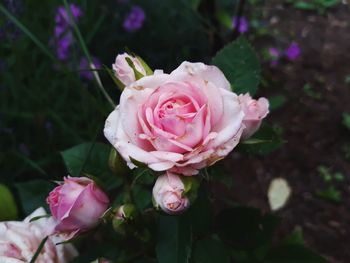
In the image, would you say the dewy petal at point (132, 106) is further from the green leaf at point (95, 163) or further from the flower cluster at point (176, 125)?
the green leaf at point (95, 163)

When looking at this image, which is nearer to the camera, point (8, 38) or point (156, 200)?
point (156, 200)

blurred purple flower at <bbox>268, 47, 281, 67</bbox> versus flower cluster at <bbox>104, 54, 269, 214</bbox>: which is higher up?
flower cluster at <bbox>104, 54, 269, 214</bbox>

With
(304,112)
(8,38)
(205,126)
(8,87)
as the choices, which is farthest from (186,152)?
(304,112)

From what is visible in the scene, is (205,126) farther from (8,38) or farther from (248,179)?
(248,179)

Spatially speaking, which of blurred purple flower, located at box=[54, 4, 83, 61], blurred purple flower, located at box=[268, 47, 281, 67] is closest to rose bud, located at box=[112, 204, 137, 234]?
blurred purple flower, located at box=[54, 4, 83, 61]

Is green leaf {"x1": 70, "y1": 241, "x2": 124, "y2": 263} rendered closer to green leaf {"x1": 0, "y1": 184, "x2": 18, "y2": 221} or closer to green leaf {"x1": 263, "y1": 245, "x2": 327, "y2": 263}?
green leaf {"x1": 0, "y1": 184, "x2": 18, "y2": 221}

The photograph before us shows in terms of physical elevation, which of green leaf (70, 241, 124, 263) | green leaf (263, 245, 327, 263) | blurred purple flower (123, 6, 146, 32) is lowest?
green leaf (263, 245, 327, 263)
